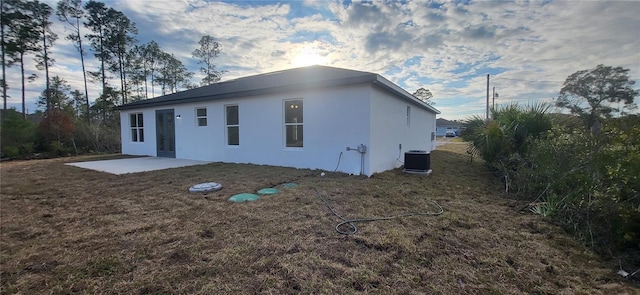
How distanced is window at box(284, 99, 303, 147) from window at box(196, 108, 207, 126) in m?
3.65

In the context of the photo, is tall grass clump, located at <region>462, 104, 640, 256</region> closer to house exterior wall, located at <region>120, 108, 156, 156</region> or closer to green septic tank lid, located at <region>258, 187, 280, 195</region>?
green septic tank lid, located at <region>258, 187, 280, 195</region>

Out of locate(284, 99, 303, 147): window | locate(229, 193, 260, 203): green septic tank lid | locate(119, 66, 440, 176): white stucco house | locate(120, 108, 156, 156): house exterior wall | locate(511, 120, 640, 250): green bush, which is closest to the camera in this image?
locate(511, 120, 640, 250): green bush

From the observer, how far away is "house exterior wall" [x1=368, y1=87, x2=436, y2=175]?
6.27m

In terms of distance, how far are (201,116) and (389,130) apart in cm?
666

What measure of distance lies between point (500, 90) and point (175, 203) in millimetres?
31175

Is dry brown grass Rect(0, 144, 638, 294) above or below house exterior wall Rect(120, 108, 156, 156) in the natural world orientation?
below

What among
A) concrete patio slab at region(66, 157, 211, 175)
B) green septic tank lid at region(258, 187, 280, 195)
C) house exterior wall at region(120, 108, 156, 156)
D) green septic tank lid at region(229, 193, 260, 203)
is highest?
house exterior wall at region(120, 108, 156, 156)

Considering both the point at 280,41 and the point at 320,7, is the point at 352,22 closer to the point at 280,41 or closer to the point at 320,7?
the point at 320,7

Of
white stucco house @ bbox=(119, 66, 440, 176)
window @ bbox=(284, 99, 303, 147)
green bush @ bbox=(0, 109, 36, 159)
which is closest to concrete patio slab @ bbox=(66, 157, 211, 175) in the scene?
white stucco house @ bbox=(119, 66, 440, 176)

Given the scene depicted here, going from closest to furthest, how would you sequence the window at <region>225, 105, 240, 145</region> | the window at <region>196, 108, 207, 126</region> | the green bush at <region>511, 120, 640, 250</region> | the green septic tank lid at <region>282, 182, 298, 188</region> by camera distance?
the green bush at <region>511, 120, 640, 250</region> < the green septic tank lid at <region>282, 182, 298, 188</region> < the window at <region>225, 105, 240, 145</region> < the window at <region>196, 108, 207, 126</region>

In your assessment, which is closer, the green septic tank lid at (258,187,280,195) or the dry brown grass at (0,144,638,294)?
the dry brown grass at (0,144,638,294)

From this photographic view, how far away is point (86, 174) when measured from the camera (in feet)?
21.5

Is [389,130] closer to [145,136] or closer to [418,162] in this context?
[418,162]

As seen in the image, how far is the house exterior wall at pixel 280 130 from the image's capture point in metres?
6.29
